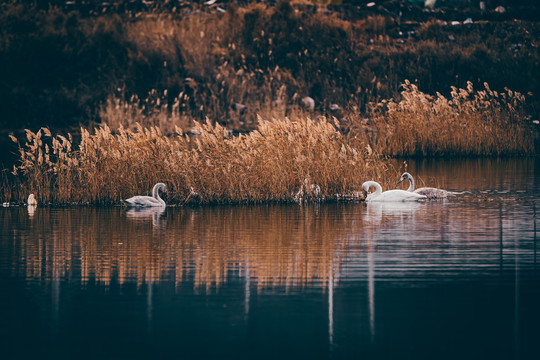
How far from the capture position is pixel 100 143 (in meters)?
18.9

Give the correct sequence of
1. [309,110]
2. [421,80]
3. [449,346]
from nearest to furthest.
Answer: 1. [449,346]
2. [309,110]
3. [421,80]

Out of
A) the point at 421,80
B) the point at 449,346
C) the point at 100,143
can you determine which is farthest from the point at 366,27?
the point at 449,346

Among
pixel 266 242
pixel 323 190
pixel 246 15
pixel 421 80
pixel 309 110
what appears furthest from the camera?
pixel 246 15

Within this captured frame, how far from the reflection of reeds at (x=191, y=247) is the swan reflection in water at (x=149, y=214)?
0.48 feet

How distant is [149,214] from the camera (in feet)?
54.5

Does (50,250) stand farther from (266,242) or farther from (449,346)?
(449,346)

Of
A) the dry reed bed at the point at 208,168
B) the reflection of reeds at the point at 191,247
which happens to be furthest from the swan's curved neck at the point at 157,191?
the reflection of reeds at the point at 191,247

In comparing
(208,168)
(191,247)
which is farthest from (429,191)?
(191,247)

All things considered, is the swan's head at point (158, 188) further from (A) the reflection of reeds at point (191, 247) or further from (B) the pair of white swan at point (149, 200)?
(A) the reflection of reeds at point (191, 247)

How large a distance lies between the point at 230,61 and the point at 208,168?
2111cm

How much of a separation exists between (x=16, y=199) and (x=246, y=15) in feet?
79.8

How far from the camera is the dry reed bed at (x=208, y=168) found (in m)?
17.8

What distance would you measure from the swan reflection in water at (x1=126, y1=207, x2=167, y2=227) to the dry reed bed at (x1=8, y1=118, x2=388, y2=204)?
869mm

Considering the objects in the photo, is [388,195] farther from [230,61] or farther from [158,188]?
[230,61]
